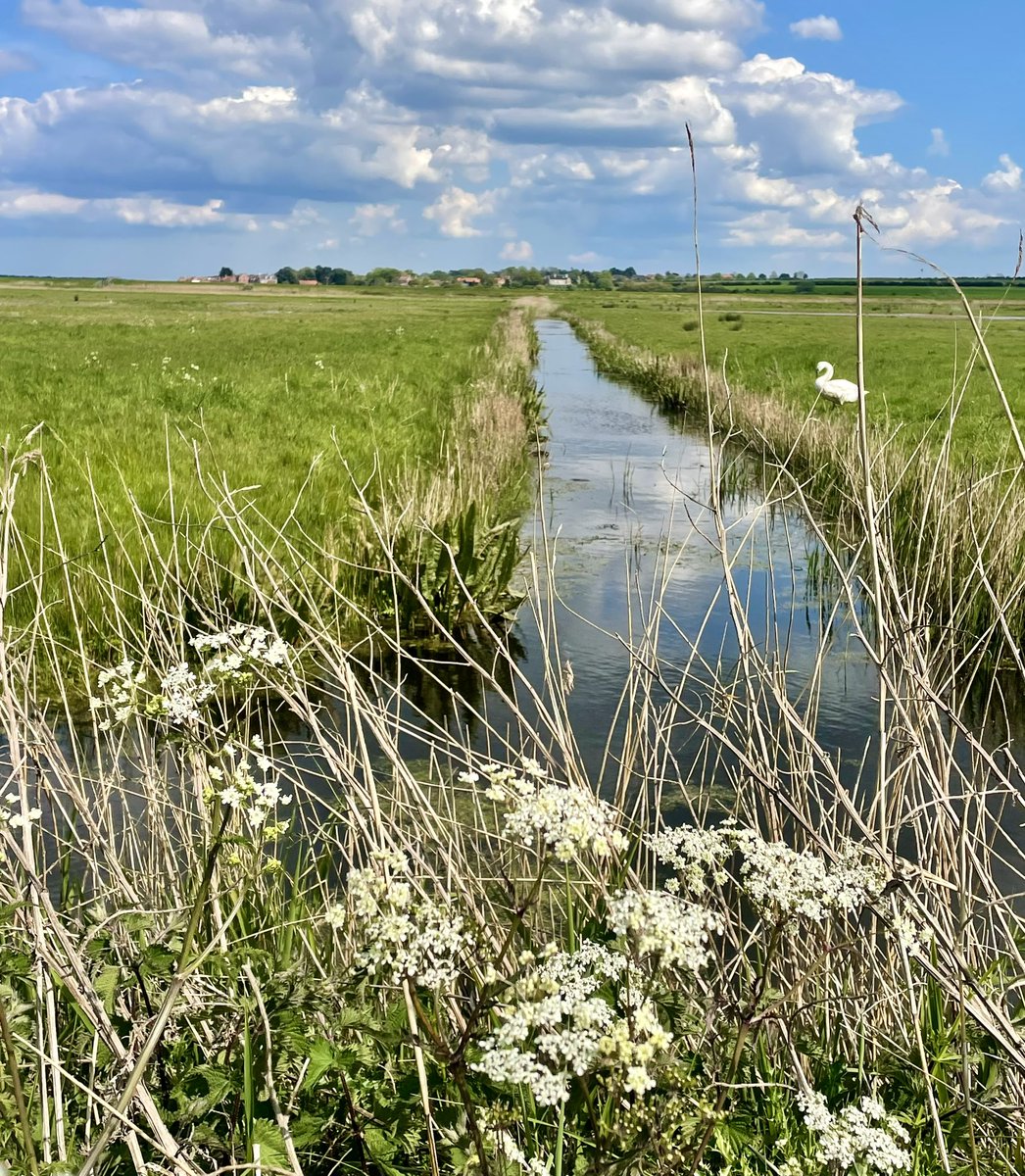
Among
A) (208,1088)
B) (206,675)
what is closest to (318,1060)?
(208,1088)

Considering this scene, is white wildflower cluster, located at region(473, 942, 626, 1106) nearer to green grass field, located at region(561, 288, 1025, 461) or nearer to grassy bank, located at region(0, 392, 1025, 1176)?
grassy bank, located at region(0, 392, 1025, 1176)

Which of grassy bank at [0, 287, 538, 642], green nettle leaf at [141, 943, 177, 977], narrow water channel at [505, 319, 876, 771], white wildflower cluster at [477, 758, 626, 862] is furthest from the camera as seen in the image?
narrow water channel at [505, 319, 876, 771]

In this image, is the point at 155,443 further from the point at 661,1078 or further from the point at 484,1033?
the point at 661,1078

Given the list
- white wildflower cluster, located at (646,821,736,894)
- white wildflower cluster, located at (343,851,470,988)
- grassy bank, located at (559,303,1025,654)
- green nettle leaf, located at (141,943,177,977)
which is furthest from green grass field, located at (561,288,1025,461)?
green nettle leaf, located at (141,943,177,977)

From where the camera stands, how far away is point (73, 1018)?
240 cm

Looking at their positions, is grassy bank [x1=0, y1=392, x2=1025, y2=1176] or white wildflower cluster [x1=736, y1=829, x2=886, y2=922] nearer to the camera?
grassy bank [x1=0, y1=392, x2=1025, y2=1176]

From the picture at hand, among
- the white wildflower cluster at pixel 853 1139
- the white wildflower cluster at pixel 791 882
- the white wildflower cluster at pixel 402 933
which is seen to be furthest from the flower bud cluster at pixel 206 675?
the white wildflower cluster at pixel 853 1139

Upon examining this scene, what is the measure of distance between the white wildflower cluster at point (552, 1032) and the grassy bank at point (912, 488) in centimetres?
95

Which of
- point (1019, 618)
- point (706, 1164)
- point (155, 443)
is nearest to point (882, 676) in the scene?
point (706, 1164)

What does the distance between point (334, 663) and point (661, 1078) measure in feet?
4.46

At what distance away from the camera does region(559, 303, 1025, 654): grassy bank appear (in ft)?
9.93

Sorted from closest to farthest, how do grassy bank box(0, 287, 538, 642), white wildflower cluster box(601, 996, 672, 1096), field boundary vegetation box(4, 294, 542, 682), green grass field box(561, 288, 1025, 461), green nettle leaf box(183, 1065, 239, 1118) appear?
white wildflower cluster box(601, 996, 672, 1096), green nettle leaf box(183, 1065, 239, 1118), grassy bank box(0, 287, 538, 642), field boundary vegetation box(4, 294, 542, 682), green grass field box(561, 288, 1025, 461)

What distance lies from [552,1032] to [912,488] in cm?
813

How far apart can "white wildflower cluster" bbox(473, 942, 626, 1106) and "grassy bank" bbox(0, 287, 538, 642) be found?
4.59 ft
